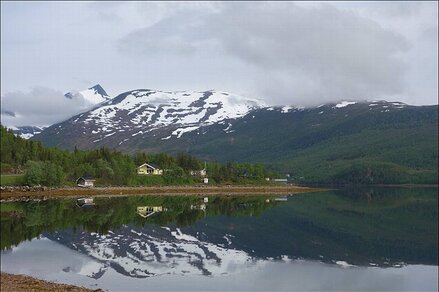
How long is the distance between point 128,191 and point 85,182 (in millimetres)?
9002

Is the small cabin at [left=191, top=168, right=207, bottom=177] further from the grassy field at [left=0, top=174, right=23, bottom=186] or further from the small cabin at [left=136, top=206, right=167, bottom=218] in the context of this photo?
the small cabin at [left=136, top=206, right=167, bottom=218]

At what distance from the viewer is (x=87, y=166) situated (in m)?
116

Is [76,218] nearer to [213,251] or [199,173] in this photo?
[213,251]

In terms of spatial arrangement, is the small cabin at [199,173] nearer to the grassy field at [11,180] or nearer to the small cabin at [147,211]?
the grassy field at [11,180]

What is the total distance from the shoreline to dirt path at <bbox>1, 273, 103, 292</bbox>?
57775 millimetres

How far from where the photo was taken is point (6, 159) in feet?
357

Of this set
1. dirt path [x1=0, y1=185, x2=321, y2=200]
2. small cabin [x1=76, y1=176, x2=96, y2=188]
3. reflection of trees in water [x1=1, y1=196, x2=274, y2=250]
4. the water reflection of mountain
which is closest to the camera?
the water reflection of mountain

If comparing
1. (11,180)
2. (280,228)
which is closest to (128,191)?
(11,180)

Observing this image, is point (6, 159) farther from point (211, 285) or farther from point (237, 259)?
point (211, 285)

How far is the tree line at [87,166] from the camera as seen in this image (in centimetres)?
9819

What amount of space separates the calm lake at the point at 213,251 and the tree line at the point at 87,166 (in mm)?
32837

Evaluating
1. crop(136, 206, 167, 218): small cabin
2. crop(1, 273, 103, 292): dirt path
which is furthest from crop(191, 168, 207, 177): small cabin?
crop(1, 273, 103, 292): dirt path

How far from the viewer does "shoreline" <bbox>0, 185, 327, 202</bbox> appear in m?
89.9

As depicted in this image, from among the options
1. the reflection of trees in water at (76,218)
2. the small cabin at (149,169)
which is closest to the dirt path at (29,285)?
the reflection of trees in water at (76,218)
